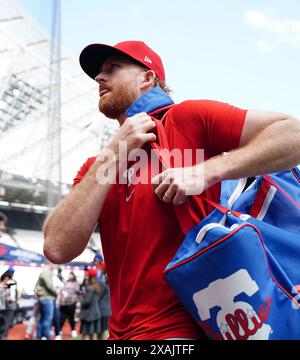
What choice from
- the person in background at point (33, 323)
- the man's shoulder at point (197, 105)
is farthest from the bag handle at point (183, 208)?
the person in background at point (33, 323)

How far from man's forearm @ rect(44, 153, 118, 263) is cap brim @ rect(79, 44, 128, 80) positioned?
0.56 metres

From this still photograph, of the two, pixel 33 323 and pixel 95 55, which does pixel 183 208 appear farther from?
pixel 33 323

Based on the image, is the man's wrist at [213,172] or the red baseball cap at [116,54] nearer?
the man's wrist at [213,172]

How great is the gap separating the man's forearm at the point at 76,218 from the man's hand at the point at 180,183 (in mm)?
219

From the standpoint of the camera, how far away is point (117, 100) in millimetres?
1907

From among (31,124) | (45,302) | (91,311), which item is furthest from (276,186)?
(31,124)

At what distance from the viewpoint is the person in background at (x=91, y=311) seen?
34.6 feet

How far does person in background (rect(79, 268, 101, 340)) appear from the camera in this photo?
10.5 m

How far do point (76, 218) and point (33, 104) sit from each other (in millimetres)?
31958

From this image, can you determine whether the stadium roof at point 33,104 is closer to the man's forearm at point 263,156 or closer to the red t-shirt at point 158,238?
the red t-shirt at point 158,238

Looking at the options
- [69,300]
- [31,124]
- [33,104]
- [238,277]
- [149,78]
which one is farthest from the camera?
[31,124]

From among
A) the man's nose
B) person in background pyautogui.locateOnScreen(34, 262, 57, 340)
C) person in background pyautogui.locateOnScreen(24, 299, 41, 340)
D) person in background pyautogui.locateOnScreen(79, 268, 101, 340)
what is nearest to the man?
the man's nose

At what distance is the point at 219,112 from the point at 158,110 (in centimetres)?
29
